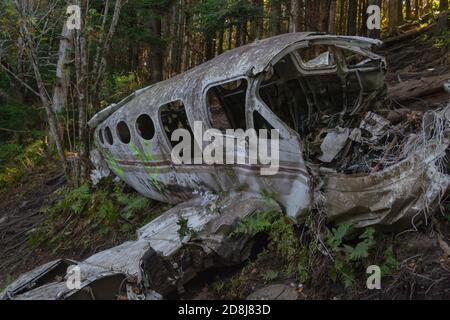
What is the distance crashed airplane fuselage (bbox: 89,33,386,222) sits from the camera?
597 cm

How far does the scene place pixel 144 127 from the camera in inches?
332

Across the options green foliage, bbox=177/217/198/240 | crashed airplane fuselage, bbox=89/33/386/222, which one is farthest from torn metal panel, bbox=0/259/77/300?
crashed airplane fuselage, bbox=89/33/386/222

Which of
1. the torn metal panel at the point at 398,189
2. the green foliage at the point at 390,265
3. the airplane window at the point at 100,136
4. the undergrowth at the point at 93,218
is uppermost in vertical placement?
the airplane window at the point at 100,136

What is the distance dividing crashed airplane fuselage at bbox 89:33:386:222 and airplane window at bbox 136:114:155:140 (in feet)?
0.06

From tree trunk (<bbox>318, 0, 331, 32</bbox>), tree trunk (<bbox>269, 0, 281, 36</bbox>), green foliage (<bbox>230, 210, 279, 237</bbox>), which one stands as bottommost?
green foliage (<bbox>230, 210, 279, 237</bbox>)

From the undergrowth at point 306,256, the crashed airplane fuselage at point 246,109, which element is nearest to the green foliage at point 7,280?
the crashed airplane fuselage at point 246,109

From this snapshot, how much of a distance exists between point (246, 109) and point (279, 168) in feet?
2.87

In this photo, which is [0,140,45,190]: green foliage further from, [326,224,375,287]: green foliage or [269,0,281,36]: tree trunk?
[326,224,375,287]: green foliage

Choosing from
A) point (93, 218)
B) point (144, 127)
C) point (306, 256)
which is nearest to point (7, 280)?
point (93, 218)

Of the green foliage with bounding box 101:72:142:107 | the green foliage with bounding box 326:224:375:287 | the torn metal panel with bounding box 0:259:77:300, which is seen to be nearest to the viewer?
the green foliage with bounding box 326:224:375:287

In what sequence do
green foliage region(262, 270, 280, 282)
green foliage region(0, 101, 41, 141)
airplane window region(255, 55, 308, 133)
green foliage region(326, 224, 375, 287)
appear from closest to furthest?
green foliage region(326, 224, 375, 287), green foliage region(262, 270, 280, 282), airplane window region(255, 55, 308, 133), green foliage region(0, 101, 41, 141)

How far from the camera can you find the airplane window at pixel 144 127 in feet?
26.8

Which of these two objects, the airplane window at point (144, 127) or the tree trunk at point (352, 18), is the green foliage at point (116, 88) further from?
the tree trunk at point (352, 18)

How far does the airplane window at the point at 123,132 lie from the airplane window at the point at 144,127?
42 cm
